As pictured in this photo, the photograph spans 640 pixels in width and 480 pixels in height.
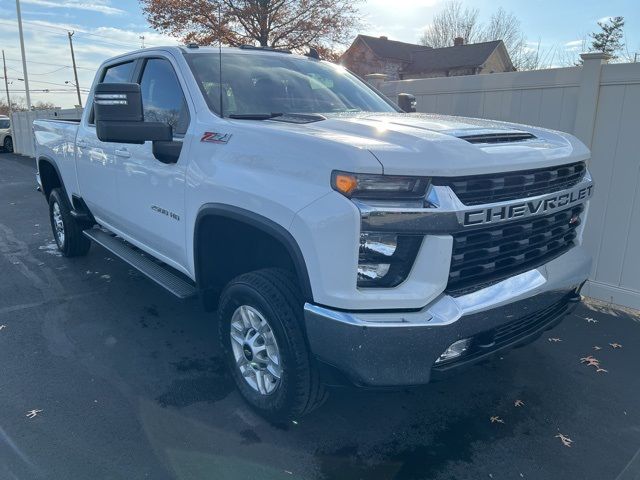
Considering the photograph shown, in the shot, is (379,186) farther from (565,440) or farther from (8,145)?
(8,145)

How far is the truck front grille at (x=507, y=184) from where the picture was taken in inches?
92.2

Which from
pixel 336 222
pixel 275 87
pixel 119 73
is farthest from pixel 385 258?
pixel 119 73

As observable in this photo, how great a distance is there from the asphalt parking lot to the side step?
21.8 inches

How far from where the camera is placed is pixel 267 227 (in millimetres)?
2582

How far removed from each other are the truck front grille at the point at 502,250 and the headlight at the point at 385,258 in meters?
0.22

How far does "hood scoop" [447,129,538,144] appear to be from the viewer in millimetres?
2592

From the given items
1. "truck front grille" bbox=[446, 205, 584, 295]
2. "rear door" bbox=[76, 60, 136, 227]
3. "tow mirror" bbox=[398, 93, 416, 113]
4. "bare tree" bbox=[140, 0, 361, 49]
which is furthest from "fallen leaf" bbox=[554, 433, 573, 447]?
"bare tree" bbox=[140, 0, 361, 49]

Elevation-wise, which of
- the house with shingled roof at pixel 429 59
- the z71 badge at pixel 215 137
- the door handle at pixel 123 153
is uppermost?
the house with shingled roof at pixel 429 59

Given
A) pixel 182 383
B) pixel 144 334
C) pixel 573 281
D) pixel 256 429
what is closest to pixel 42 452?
pixel 182 383

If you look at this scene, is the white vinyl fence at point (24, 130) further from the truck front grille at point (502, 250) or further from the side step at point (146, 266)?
the truck front grille at point (502, 250)

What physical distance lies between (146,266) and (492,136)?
2.76 m

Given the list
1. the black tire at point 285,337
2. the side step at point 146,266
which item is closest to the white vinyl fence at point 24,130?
the side step at point 146,266

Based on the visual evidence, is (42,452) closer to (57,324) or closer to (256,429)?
(256,429)

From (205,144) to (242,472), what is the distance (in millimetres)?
1822
